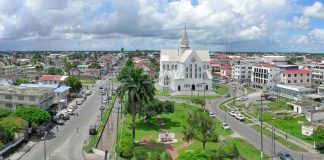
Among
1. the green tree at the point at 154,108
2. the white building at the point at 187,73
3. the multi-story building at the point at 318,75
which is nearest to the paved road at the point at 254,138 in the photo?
the green tree at the point at 154,108

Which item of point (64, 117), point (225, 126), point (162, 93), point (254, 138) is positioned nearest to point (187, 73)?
point (162, 93)

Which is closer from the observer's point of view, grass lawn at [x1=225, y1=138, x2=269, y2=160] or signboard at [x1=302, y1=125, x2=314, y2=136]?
grass lawn at [x1=225, y1=138, x2=269, y2=160]

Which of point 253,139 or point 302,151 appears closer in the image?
point 302,151

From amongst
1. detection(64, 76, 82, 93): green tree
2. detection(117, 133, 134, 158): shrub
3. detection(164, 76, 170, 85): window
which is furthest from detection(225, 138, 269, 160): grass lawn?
detection(64, 76, 82, 93): green tree

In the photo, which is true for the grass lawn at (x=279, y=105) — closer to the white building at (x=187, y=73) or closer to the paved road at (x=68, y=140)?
the white building at (x=187, y=73)

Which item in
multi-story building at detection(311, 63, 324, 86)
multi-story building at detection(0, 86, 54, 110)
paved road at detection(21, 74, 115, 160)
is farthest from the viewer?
multi-story building at detection(311, 63, 324, 86)

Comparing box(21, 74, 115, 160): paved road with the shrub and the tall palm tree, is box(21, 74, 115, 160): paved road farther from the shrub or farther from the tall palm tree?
the tall palm tree

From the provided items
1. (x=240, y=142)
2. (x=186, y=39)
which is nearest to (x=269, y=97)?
(x=186, y=39)

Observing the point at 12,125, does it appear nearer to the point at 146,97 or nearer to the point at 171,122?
the point at 146,97
